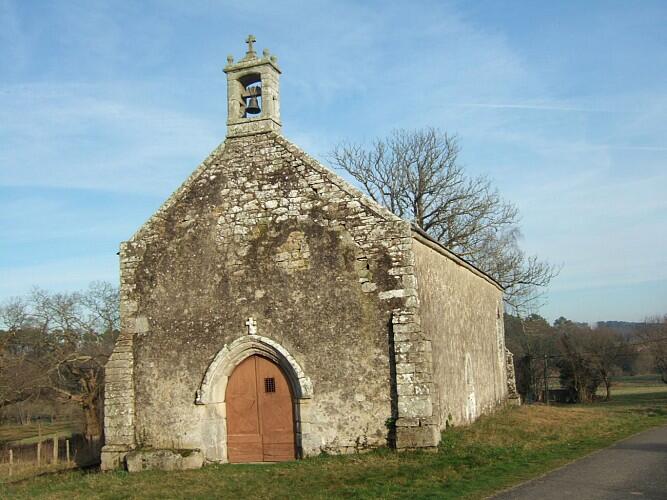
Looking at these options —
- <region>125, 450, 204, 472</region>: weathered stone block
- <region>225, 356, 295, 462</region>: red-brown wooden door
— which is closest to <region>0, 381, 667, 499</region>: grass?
<region>125, 450, 204, 472</region>: weathered stone block

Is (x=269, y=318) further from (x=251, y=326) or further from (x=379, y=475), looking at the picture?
(x=379, y=475)

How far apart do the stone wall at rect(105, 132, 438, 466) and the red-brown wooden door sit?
438 millimetres

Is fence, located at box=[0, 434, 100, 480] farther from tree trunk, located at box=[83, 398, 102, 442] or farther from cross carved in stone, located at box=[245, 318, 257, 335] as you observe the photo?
cross carved in stone, located at box=[245, 318, 257, 335]

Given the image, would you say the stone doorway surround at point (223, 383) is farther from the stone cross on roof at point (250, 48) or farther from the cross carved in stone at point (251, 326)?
the stone cross on roof at point (250, 48)

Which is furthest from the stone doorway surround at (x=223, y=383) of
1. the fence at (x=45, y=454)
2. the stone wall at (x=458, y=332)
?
the fence at (x=45, y=454)

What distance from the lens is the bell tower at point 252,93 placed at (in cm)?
1527

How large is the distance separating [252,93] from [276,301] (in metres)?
4.98

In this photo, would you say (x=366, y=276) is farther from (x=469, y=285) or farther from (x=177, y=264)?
(x=469, y=285)

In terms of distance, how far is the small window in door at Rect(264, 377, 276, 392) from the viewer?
14.2 metres

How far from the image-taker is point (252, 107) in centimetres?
1584

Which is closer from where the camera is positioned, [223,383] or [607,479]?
[607,479]

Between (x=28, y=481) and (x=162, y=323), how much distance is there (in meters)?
4.12

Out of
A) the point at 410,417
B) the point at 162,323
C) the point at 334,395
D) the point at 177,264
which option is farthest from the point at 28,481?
the point at 410,417

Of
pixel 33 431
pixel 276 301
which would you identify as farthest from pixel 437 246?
pixel 33 431
